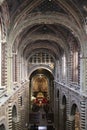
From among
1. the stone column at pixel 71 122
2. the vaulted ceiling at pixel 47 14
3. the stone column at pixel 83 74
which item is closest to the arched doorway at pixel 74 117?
the stone column at pixel 71 122

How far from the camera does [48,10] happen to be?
72.2ft

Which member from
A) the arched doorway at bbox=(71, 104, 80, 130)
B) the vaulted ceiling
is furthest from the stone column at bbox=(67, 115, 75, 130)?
the vaulted ceiling

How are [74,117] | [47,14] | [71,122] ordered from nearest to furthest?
[47,14]
[71,122]
[74,117]

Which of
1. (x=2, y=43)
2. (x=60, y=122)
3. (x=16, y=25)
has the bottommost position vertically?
(x=60, y=122)

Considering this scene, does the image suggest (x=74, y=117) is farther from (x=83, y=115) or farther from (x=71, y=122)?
(x=83, y=115)

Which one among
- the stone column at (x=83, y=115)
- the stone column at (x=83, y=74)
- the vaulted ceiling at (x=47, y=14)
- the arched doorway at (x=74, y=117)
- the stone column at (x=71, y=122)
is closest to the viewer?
the vaulted ceiling at (x=47, y=14)

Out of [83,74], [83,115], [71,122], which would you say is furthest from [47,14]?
[71,122]

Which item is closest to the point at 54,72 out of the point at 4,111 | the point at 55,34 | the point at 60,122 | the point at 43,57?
the point at 43,57

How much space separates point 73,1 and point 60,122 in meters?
18.9

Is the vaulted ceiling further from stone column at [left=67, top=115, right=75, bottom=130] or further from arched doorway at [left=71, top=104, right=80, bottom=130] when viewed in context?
stone column at [left=67, top=115, right=75, bottom=130]

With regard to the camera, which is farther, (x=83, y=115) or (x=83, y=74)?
(x=83, y=74)

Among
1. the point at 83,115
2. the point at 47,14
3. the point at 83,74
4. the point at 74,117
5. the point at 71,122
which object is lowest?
the point at 71,122

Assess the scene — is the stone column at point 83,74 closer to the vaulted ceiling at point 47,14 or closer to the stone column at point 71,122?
the vaulted ceiling at point 47,14

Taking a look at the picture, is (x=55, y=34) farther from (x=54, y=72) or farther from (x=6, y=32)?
(x=54, y=72)
